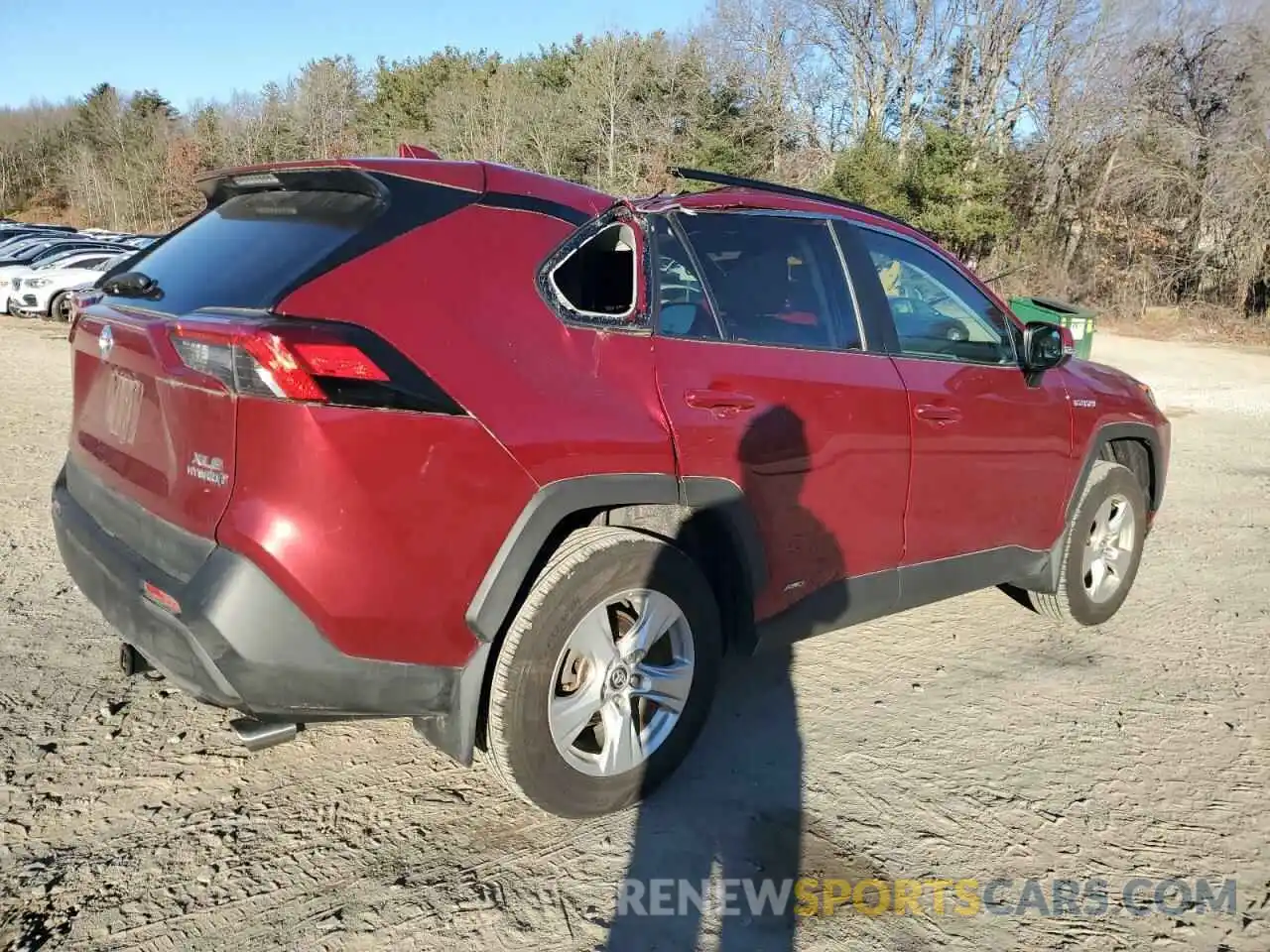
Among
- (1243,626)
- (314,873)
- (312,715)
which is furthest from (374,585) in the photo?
(1243,626)

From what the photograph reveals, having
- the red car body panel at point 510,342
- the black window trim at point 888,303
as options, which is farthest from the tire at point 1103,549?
the red car body panel at point 510,342

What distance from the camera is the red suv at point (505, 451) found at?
2.34 metres

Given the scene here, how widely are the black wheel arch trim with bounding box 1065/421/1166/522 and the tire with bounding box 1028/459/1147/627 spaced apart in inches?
2.8

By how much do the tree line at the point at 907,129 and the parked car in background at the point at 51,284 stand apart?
46.0 feet

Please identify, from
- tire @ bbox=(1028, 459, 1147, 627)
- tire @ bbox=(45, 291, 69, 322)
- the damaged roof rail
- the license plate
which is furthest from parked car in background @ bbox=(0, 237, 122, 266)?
tire @ bbox=(1028, 459, 1147, 627)

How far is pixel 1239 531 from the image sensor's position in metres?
6.53

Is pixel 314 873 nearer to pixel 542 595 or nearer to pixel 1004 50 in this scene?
pixel 542 595

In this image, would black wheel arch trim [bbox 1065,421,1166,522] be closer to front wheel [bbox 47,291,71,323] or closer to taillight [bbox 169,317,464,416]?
taillight [bbox 169,317,464,416]

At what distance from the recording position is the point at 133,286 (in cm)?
288

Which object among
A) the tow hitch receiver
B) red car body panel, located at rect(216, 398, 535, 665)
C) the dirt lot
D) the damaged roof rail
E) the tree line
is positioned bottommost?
the dirt lot

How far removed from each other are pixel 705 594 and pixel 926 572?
1204mm

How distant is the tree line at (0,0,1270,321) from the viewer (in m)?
25.1

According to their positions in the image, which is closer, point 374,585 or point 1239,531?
point 374,585

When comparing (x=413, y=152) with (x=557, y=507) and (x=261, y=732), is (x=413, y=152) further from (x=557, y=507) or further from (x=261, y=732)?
(x=261, y=732)
